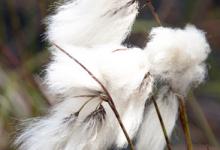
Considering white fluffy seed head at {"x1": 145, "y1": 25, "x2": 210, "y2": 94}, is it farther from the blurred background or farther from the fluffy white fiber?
the blurred background

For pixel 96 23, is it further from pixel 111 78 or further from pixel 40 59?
pixel 40 59

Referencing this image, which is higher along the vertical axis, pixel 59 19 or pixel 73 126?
pixel 59 19

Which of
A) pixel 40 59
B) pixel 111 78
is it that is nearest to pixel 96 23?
pixel 111 78

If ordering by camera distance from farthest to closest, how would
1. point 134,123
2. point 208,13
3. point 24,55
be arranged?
point 208,13 → point 24,55 → point 134,123

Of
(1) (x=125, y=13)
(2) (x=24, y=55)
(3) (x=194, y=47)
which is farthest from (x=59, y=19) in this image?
(2) (x=24, y=55)

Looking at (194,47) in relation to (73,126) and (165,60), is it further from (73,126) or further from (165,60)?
(73,126)
